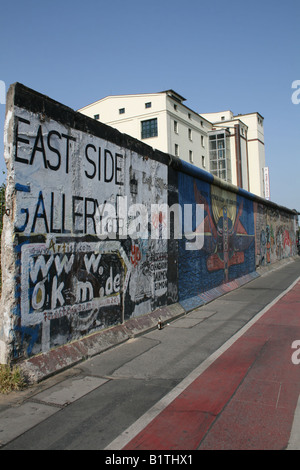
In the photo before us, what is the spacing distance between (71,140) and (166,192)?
11.9 feet

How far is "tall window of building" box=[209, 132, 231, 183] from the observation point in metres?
49.2

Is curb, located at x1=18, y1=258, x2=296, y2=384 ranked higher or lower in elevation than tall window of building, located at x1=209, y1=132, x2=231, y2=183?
lower

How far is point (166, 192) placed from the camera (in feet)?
29.9

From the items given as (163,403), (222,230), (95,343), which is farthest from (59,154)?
(222,230)

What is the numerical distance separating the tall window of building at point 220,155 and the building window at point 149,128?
11.9 metres

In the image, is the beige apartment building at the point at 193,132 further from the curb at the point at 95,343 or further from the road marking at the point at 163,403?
the road marking at the point at 163,403

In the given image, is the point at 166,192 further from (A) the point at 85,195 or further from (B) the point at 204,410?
(B) the point at 204,410

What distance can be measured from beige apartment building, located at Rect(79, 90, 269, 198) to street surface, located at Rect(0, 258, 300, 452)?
1361 inches

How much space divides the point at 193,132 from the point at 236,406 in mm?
43601

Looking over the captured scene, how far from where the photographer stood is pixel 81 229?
605cm

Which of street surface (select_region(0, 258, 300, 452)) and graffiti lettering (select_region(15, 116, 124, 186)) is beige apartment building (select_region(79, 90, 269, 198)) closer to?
graffiti lettering (select_region(15, 116, 124, 186))

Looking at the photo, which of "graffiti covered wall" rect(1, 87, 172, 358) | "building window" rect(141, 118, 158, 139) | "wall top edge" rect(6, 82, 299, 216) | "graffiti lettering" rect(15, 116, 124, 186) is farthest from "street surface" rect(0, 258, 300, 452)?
"building window" rect(141, 118, 158, 139)

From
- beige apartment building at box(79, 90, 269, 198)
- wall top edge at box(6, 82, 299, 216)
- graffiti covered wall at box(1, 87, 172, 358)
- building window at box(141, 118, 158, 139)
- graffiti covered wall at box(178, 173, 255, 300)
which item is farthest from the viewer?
building window at box(141, 118, 158, 139)

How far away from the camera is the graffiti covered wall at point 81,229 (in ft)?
16.2
